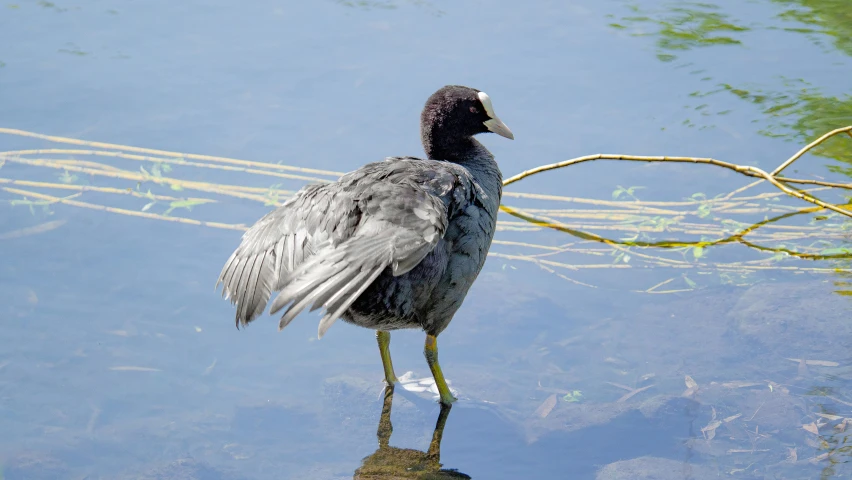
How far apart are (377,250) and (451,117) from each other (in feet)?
4.09

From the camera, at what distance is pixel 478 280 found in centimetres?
461

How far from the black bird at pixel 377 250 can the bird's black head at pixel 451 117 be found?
0.39 meters

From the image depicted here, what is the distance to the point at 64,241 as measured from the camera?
471 centimetres

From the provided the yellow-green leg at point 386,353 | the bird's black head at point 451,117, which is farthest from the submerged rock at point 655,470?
the bird's black head at point 451,117

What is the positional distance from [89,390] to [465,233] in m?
1.58

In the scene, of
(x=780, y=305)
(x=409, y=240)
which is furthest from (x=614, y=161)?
(x=409, y=240)

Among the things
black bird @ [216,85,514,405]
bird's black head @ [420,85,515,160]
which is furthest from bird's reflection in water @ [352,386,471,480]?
bird's black head @ [420,85,515,160]

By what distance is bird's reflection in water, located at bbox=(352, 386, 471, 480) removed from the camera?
3.41 meters

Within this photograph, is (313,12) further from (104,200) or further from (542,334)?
(542,334)

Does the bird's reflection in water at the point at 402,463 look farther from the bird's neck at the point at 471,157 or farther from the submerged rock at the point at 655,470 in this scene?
the bird's neck at the point at 471,157

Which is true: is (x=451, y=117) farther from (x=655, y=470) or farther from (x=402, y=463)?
(x=655, y=470)

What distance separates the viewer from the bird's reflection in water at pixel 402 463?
11.2 feet

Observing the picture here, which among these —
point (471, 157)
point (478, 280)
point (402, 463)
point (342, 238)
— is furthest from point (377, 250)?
point (478, 280)

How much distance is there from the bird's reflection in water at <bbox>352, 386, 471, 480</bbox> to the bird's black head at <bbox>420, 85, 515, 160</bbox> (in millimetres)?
1222
